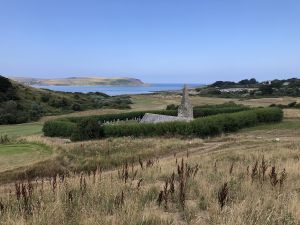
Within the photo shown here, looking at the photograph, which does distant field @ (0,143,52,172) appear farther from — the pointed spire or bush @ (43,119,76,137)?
the pointed spire

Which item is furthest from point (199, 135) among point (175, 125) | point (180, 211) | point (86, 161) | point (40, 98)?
point (40, 98)

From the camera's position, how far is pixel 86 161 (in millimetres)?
20547

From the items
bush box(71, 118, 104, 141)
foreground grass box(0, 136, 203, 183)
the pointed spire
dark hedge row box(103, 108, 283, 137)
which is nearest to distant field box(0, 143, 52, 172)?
foreground grass box(0, 136, 203, 183)

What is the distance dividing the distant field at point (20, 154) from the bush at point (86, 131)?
7.67m

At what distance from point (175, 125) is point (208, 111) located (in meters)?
16.5

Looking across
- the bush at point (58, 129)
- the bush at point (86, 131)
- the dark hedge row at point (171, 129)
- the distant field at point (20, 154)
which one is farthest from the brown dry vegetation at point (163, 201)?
the bush at point (58, 129)

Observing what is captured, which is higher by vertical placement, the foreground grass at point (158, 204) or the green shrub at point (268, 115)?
the foreground grass at point (158, 204)

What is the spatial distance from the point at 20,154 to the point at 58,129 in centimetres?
1513

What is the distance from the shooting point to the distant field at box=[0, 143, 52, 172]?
18.6 meters

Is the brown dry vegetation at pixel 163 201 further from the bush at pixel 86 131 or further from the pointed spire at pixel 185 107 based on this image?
the pointed spire at pixel 185 107

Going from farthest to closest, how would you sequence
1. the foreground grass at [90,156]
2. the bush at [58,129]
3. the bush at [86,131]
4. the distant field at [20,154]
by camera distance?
1. the bush at [58,129]
2. the bush at [86,131]
3. the distant field at [20,154]
4. the foreground grass at [90,156]

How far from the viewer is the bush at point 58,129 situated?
3551cm

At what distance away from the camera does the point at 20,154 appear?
2125 cm

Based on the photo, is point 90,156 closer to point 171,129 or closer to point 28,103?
point 171,129
